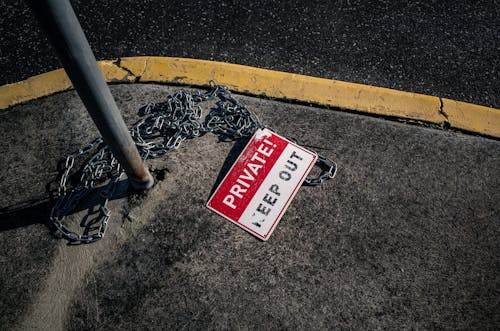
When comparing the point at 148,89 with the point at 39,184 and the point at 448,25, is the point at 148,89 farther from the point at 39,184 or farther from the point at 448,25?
the point at 448,25

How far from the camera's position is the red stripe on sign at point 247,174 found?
257 cm

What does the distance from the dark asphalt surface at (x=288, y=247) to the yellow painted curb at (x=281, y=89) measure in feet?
0.46

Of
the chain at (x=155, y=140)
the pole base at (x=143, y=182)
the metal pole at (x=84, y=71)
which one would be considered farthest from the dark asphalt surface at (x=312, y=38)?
the metal pole at (x=84, y=71)

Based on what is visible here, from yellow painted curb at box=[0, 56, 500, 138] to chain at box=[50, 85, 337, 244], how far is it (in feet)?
0.62

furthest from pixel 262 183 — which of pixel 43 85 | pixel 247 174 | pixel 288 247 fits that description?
pixel 43 85

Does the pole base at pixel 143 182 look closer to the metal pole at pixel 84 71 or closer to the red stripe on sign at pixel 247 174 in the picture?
the metal pole at pixel 84 71

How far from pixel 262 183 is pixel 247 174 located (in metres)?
0.11

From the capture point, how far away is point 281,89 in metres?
3.05

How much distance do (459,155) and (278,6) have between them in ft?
6.08

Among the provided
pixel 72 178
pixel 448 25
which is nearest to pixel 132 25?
pixel 72 178

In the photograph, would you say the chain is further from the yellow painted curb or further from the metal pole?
the metal pole

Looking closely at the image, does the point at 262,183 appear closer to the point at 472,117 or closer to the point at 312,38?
the point at 312,38

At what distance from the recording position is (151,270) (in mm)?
2381

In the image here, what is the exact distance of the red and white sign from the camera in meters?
2.53
